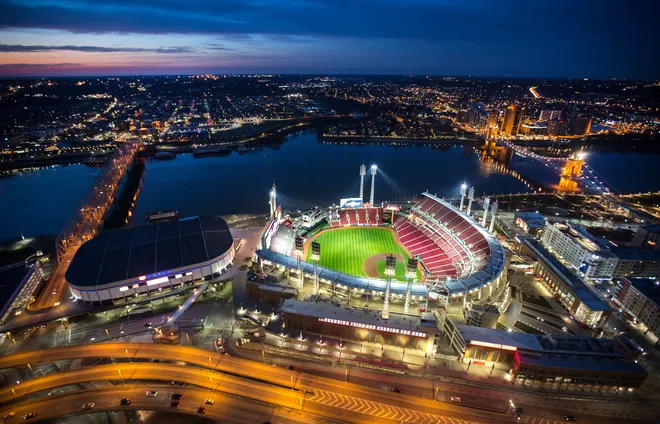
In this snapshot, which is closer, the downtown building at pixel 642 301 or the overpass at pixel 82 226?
the downtown building at pixel 642 301

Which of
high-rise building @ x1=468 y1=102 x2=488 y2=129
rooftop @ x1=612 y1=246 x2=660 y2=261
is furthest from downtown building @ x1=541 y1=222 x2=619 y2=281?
high-rise building @ x1=468 y1=102 x2=488 y2=129

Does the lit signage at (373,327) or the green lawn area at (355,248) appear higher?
the lit signage at (373,327)

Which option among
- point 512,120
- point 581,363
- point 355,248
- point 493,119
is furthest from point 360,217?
point 512,120

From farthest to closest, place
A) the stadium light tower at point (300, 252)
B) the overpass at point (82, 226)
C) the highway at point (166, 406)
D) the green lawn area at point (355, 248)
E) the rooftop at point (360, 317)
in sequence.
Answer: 1. the green lawn area at point (355, 248)
2. the stadium light tower at point (300, 252)
3. the overpass at point (82, 226)
4. the rooftop at point (360, 317)
5. the highway at point (166, 406)

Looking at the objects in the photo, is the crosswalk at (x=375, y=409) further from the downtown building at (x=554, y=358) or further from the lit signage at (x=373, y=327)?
the downtown building at (x=554, y=358)

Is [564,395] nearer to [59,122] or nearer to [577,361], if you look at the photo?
[577,361]

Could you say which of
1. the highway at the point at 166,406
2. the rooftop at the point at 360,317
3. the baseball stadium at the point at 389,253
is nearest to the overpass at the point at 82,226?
the highway at the point at 166,406

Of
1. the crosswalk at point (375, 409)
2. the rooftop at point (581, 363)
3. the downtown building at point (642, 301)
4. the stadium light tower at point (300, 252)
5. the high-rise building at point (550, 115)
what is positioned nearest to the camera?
the crosswalk at point (375, 409)

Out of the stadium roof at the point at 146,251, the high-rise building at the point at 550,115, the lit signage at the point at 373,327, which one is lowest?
the lit signage at the point at 373,327
